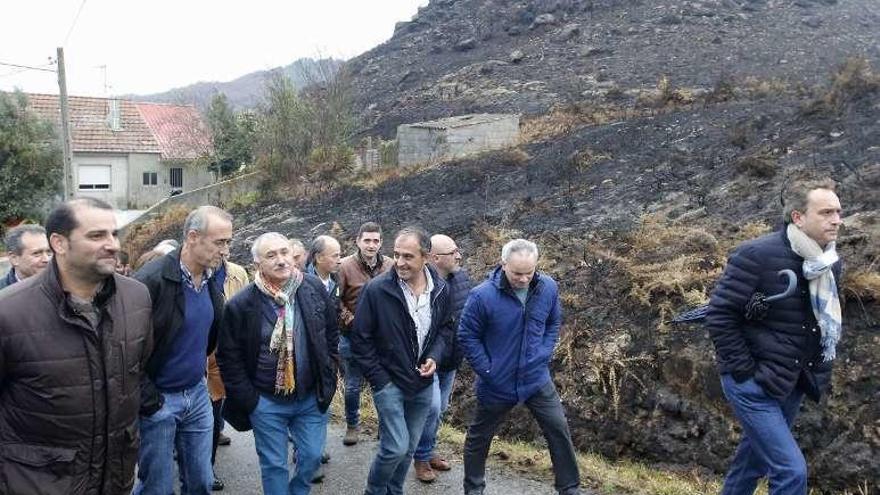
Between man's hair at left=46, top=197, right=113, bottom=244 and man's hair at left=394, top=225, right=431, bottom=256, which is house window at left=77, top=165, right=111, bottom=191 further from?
man's hair at left=46, top=197, right=113, bottom=244

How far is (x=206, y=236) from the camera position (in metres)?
3.88

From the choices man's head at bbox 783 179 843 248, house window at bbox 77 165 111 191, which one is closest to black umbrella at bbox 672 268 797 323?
man's head at bbox 783 179 843 248

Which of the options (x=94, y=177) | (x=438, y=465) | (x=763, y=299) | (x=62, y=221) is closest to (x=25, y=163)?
(x=94, y=177)

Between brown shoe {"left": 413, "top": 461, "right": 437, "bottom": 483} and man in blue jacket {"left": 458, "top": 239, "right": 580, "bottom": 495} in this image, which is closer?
man in blue jacket {"left": 458, "top": 239, "right": 580, "bottom": 495}

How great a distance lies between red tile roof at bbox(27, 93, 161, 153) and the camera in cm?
3138

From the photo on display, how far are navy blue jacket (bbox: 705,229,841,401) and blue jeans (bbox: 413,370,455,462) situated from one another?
6.01 ft

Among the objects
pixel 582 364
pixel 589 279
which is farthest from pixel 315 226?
pixel 582 364

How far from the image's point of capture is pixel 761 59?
26.6 meters

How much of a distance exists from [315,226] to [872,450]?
12.4m

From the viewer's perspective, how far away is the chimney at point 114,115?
3288cm

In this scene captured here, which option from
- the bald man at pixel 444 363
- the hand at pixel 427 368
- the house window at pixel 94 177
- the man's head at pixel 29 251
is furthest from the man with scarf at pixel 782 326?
the house window at pixel 94 177

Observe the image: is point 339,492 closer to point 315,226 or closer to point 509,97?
point 315,226

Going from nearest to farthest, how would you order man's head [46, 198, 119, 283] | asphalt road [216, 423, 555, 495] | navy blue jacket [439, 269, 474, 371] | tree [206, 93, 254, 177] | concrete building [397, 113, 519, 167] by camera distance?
man's head [46, 198, 119, 283], navy blue jacket [439, 269, 474, 371], asphalt road [216, 423, 555, 495], concrete building [397, 113, 519, 167], tree [206, 93, 254, 177]

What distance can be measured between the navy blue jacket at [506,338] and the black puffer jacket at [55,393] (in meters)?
2.26
